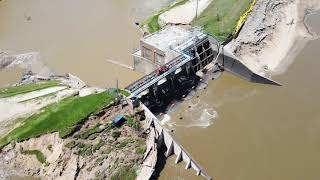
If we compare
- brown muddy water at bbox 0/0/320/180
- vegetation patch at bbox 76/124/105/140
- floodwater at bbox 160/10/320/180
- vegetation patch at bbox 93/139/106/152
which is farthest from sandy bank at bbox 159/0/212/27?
vegetation patch at bbox 93/139/106/152

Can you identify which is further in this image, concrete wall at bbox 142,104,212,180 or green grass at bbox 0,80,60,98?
green grass at bbox 0,80,60,98

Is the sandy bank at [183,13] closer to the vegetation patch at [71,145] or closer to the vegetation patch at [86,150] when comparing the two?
the vegetation patch at [86,150]

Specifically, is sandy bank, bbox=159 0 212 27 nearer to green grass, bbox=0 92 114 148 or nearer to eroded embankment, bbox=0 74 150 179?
eroded embankment, bbox=0 74 150 179

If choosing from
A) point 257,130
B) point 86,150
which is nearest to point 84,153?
point 86,150

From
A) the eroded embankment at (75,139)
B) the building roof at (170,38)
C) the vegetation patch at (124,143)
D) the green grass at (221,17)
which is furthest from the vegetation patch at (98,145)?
the green grass at (221,17)

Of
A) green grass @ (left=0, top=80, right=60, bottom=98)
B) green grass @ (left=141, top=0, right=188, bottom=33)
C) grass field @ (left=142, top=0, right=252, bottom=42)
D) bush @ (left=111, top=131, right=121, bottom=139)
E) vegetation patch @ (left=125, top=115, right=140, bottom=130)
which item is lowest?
green grass @ (left=0, top=80, right=60, bottom=98)

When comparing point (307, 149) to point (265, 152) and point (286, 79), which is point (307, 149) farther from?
point (286, 79)
